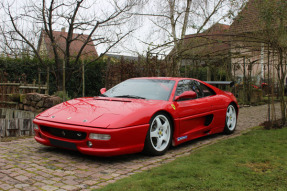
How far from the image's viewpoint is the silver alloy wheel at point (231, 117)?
259 inches

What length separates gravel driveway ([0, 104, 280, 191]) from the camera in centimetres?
333

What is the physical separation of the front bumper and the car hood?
0.25 ft

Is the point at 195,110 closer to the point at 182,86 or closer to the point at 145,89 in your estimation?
the point at 182,86

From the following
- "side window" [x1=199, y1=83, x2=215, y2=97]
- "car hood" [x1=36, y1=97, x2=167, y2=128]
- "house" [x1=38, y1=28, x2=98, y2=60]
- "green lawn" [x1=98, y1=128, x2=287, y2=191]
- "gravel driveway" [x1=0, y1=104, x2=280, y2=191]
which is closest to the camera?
"green lawn" [x1=98, y1=128, x2=287, y2=191]

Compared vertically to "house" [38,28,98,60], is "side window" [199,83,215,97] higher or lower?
lower

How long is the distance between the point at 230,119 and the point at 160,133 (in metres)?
2.59

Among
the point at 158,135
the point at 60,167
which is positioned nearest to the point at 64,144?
the point at 60,167

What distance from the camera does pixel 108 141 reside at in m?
4.00

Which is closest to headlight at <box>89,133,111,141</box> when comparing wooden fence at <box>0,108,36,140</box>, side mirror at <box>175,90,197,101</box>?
side mirror at <box>175,90,197,101</box>

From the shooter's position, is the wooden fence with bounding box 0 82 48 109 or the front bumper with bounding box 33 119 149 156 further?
the wooden fence with bounding box 0 82 48 109

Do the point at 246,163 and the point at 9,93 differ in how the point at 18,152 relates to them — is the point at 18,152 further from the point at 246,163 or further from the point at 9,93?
the point at 9,93

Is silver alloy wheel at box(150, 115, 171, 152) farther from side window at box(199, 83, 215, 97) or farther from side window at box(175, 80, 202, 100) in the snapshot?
side window at box(199, 83, 215, 97)

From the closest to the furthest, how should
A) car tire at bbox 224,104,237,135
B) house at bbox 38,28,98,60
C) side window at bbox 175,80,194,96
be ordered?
side window at bbox 175,80,194,96 < car tire at bbox 224,104,237,135 < house at bbox 38,28,98,60

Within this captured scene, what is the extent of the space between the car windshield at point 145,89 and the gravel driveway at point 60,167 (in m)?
1.00
